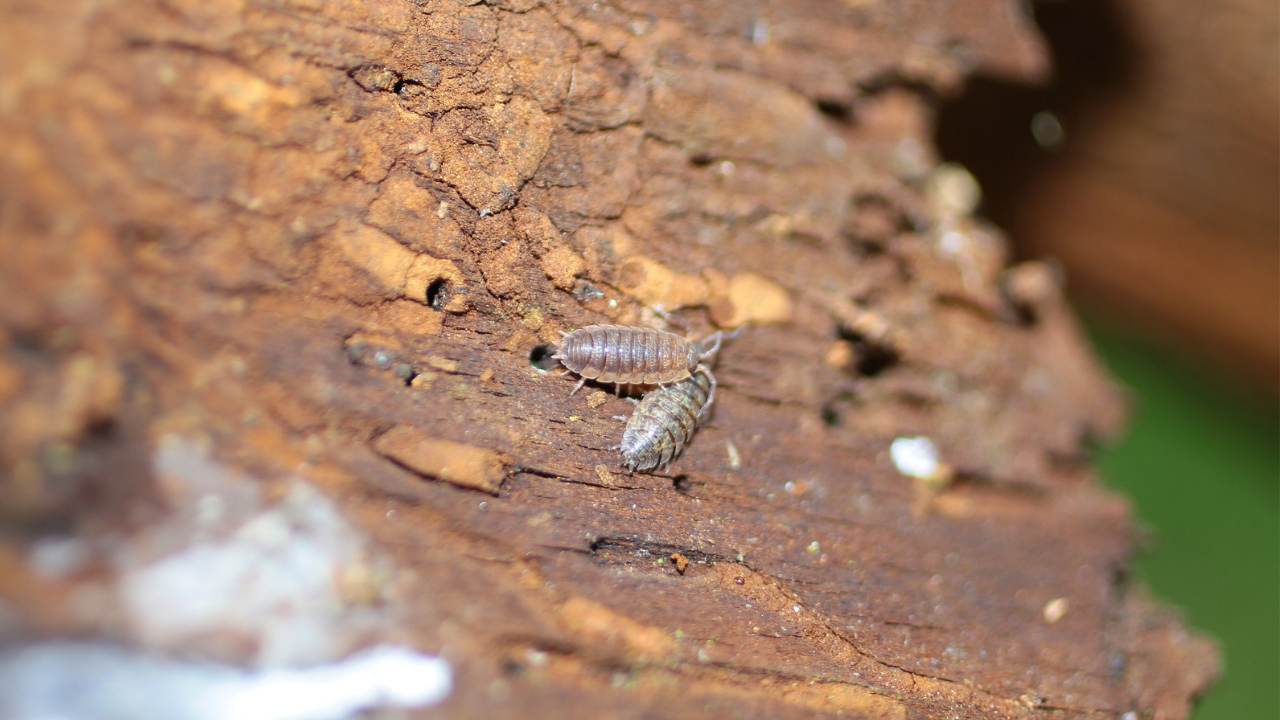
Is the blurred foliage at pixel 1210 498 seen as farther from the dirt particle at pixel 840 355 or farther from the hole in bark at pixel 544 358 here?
the hole in bark at pixel 544 358

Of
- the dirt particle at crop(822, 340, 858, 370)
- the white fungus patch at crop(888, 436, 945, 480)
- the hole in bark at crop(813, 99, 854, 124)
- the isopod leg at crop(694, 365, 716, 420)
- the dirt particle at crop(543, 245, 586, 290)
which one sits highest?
the hole in bark at crop(813, 99, 854, 124)

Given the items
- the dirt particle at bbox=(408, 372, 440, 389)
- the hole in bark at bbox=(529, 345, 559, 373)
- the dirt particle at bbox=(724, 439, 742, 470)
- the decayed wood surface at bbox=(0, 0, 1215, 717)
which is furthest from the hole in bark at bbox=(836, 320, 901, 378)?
the dirt particle at bbox=(408, 372, 440, 389)

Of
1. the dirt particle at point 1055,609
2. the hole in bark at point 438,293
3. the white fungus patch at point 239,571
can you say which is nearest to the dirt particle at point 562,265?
the hole in bark at point 438,293

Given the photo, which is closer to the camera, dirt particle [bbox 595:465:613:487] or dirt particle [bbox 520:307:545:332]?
dirt particle [bbox 595:465:613:487]

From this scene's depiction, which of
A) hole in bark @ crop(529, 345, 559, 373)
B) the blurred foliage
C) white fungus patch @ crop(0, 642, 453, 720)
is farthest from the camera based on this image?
the blurred foliage

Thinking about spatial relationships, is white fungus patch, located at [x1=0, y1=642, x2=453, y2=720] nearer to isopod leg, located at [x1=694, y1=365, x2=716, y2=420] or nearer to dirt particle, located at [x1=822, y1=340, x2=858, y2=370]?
isopod leg, located at [x1=694, y1=365, x2=716, y2=420]

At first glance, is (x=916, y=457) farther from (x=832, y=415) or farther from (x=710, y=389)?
(x=710, y=389)
